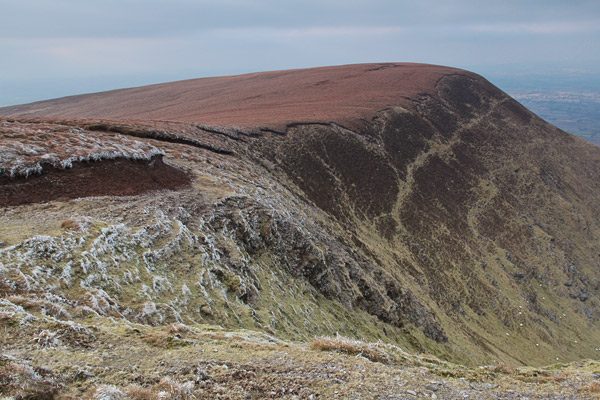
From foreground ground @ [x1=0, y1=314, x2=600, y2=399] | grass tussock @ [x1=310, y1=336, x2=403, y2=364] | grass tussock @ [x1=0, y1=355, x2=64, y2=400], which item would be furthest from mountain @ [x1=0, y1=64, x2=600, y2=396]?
grass tussock @ [x1=310, y1=336, x2=403, y2=364]

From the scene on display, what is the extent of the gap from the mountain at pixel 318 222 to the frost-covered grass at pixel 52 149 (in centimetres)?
14

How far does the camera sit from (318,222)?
121ft

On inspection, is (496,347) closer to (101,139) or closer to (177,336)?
(177,336)

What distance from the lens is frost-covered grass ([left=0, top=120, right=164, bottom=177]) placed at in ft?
62.3

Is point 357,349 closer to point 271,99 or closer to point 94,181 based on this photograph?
point 94,181

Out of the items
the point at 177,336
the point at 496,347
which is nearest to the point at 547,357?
the point at 496,347

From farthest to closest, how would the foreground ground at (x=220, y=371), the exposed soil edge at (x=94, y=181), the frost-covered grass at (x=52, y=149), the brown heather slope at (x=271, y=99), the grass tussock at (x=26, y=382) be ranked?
the brown heather slope at (x=271, y=99), the frost-covered grass at (x=52, y=149), the exposed soil edge at (x=94, y=181), the foreground ground at (x=220, y=371), the grass tussock at (x=26, y=382)

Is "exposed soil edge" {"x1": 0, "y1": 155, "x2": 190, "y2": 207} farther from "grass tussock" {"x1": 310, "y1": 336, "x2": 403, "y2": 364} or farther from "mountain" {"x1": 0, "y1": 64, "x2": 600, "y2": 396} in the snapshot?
"grass tussock" {"x1": 310, "y1": 336, "x2": 403, "y2": 364}

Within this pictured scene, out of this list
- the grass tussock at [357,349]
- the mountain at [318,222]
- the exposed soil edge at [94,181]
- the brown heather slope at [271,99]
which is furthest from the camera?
the brown heather slope at [271,99]

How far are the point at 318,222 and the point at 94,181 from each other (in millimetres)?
22567

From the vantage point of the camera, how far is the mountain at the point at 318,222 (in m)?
14.3

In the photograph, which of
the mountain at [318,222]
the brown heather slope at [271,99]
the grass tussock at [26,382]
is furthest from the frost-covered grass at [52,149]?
the brown heather slope at [271,99]

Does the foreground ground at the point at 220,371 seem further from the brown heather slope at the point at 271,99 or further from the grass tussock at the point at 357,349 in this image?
the brown heather slope at the point at 271,99

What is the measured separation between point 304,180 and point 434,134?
1654 inches
